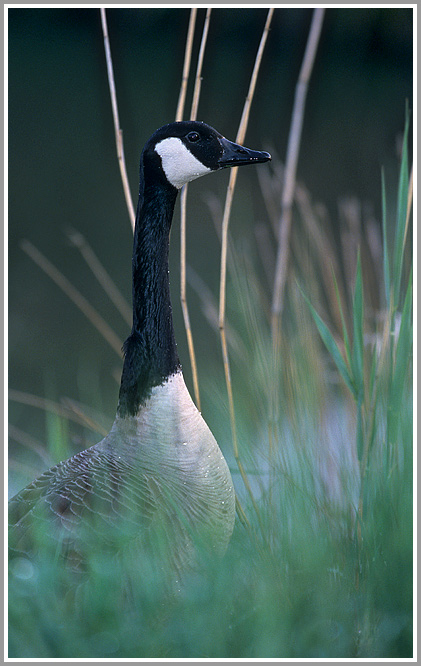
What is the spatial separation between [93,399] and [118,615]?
74 cm

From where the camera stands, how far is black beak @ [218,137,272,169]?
1.16 m

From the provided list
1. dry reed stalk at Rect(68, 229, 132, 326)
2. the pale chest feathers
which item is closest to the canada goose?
the pale chest feathers

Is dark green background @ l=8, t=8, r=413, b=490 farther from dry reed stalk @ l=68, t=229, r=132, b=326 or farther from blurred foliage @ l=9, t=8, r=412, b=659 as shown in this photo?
dry reed stalk @ l=68, t=229, r=132, b=326

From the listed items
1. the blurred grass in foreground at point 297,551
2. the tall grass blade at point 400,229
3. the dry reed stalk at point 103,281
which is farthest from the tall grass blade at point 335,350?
the dry reed stalk at point 103,281

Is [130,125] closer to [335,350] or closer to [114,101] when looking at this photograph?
[114,101]

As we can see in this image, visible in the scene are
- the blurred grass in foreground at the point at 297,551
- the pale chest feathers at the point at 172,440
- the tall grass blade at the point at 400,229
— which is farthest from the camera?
the pale chest feathers at the point at 172,440

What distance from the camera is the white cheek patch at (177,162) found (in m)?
1.17

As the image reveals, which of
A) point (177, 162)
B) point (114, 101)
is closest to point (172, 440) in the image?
point (177, 162)

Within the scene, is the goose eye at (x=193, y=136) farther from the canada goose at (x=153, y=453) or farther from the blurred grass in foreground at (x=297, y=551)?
the blurred grass in foreground at (x=297, y=551)

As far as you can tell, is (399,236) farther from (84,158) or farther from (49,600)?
(84,158)

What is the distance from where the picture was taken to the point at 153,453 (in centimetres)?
115

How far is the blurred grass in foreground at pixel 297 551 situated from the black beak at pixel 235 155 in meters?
0.20

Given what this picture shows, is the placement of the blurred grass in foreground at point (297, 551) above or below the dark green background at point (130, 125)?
below

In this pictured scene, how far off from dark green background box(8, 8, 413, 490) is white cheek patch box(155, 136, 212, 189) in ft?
0.97
